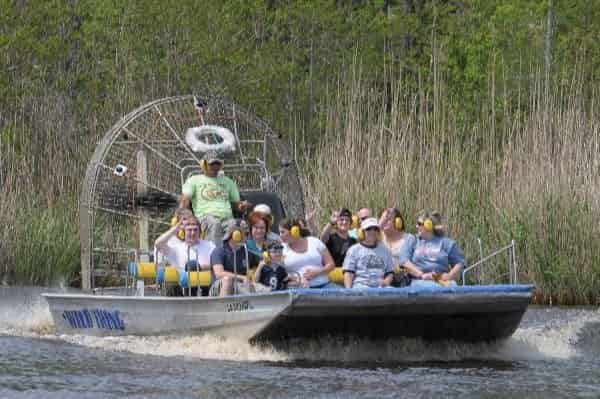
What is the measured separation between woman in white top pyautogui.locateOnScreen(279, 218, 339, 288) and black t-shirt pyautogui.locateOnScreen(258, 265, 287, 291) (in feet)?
0.72

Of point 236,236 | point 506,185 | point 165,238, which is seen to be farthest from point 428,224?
point 506,185

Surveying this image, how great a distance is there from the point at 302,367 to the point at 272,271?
1.30 m

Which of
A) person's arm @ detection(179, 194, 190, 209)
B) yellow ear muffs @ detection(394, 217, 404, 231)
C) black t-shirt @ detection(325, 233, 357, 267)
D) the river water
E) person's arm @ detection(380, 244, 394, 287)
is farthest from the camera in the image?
person's arm @ detection(179, 194, 190, 209)

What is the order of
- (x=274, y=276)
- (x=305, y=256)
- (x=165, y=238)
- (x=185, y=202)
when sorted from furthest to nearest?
(x=185, y=202), (x=165, y=238), (x=305, y=256), (x=274, y=276)

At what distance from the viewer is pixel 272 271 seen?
16906mm

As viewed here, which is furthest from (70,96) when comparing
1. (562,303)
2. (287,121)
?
(562,303)

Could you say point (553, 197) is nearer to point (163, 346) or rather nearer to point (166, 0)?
point (163, 346)

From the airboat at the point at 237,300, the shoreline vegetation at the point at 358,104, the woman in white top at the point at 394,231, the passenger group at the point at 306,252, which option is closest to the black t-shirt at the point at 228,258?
the passenger group at the point at 306,252

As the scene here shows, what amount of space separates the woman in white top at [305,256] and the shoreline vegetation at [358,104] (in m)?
5.53

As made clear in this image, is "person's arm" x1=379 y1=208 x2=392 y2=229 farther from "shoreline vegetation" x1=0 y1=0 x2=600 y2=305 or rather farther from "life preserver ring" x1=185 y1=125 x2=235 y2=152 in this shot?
"shoreline vegetation" x1=0 y1=0 x2=600 y2=305

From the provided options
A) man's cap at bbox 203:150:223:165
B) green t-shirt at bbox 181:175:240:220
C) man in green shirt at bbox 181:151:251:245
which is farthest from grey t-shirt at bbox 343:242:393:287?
man's cap at bbox 203:150:223:165

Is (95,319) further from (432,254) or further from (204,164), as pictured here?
(432,254)

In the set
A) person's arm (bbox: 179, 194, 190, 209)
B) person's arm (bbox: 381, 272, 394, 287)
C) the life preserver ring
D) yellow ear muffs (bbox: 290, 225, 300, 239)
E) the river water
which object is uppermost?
the life preserver ring

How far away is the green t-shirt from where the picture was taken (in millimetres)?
19094
